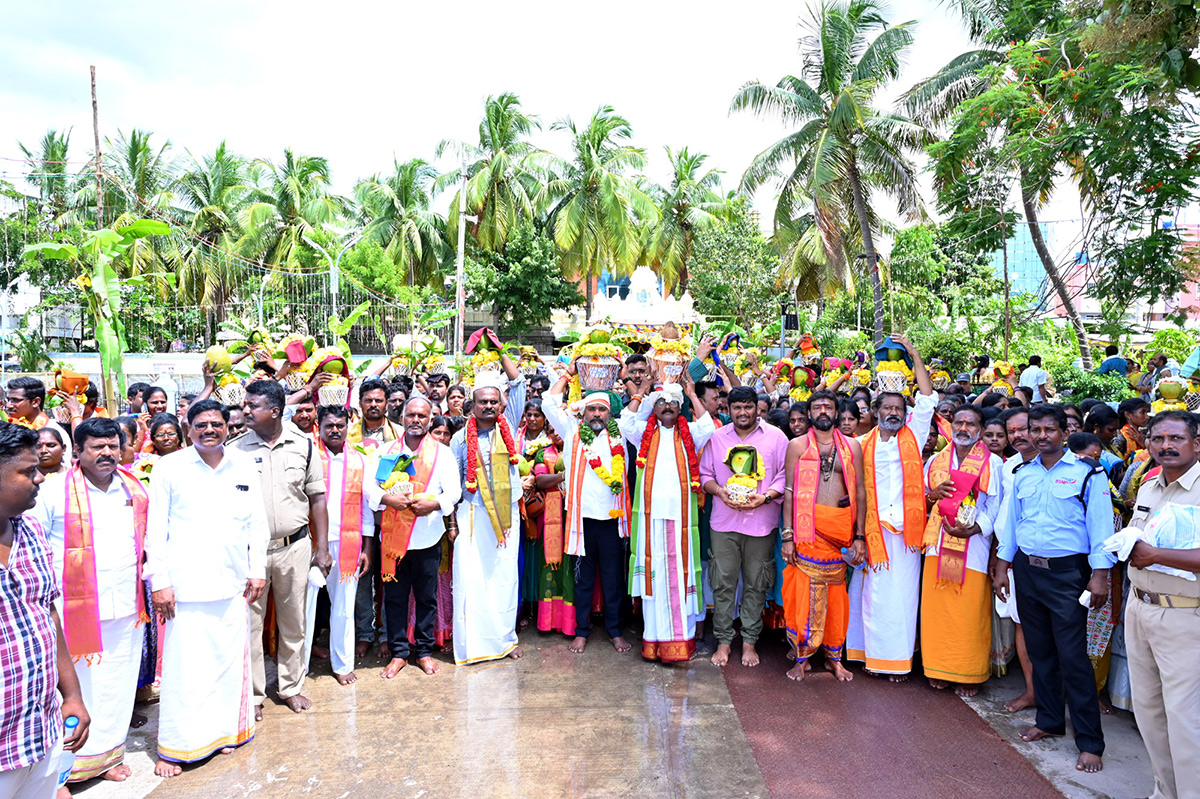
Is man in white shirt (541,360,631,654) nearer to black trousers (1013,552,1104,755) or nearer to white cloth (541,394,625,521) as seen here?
white cloth (541,394,625,521)

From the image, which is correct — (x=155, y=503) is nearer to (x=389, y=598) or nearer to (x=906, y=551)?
(x=389, y=598)

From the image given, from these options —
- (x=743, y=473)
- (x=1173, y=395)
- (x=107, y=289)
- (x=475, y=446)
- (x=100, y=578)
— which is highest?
(x=107, y=289)

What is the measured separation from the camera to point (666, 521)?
5426 mm

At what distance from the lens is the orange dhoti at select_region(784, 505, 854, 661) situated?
5125 mm

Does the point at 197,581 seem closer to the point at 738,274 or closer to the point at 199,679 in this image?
the point at 199,679

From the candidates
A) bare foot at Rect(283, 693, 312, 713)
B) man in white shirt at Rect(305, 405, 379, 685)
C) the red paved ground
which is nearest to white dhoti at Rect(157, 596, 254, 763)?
bare foot at Rect(283, 693, 312, 713)

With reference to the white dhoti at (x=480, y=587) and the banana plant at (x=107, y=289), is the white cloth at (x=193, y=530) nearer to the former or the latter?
the white dhoti at (x=480, y=587)

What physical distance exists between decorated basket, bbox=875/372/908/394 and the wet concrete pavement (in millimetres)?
2006

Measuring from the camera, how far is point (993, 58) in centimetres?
1730

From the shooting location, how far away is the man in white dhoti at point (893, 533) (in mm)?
5070

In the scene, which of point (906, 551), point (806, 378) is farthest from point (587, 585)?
point (806, 378)

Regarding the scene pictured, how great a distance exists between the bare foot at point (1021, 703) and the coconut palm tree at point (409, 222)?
28.6 m

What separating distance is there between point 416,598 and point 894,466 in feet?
10.9

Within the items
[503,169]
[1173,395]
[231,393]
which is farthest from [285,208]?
[1173,395]
